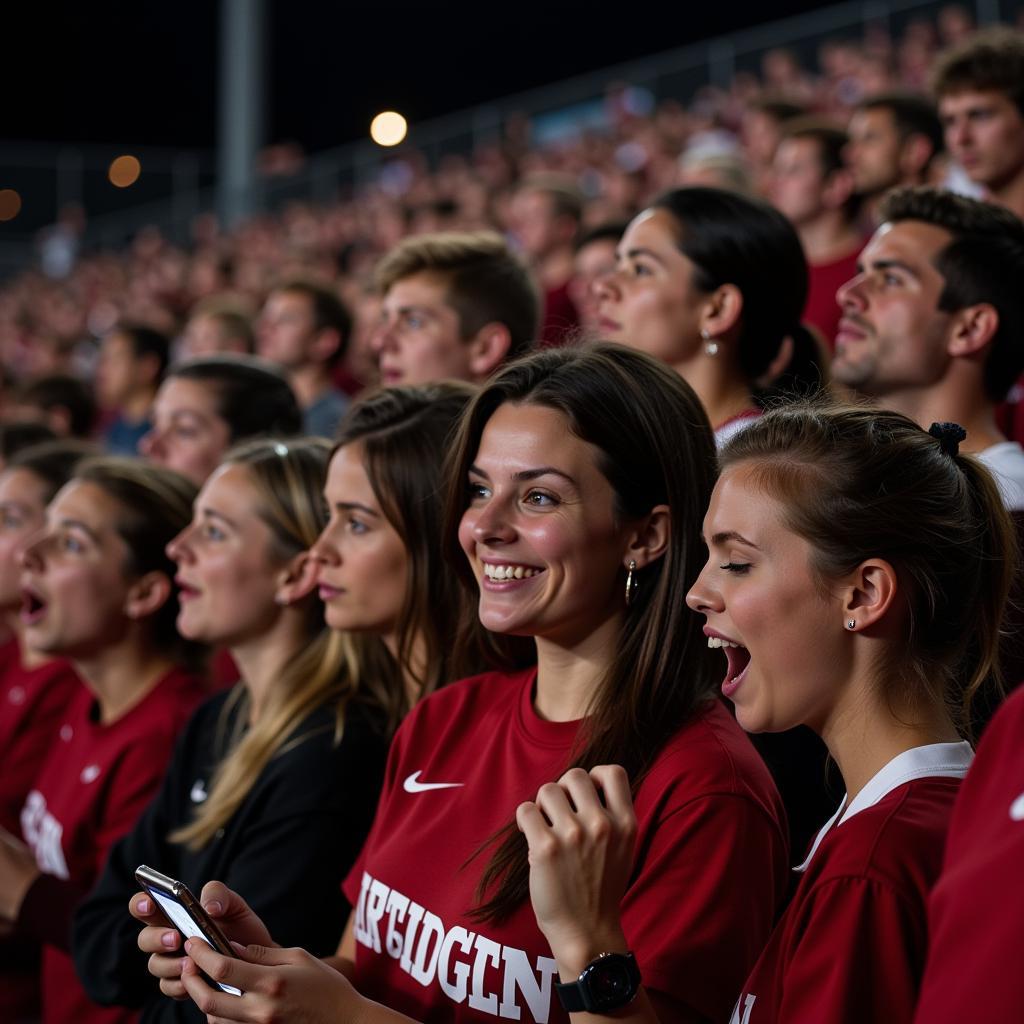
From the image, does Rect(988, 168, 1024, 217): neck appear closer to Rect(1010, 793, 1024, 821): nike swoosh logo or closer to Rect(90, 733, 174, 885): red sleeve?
Rect(90, 733, 174, 885): red sleeve

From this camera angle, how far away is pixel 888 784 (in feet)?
5.04

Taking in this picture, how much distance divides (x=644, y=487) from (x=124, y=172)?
60.1 feet

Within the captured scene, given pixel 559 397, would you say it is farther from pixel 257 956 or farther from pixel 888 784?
pixel 257 956

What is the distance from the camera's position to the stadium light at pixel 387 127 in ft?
73.6

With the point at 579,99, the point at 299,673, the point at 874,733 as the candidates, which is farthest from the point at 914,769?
the point at 579,99

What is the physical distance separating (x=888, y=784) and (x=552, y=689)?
61 cm

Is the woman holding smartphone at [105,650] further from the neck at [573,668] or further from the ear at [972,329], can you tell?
the ear at [972,329]

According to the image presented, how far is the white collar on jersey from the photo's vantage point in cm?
153

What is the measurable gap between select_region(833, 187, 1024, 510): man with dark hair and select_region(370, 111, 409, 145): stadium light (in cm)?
2022

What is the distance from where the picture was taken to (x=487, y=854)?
184 cm

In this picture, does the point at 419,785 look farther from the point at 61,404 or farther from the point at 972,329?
the point at 61,404

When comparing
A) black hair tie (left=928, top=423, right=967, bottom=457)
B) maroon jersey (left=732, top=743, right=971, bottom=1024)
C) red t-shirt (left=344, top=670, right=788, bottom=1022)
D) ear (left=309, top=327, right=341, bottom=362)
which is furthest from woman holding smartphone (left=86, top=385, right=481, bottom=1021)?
ear (left=309, top=327, right=341, bottom=362)

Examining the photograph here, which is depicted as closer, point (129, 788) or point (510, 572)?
point (510, 572)

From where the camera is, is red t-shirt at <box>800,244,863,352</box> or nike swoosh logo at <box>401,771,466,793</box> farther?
red t-shirt at <box>800,244,863,352</box>
